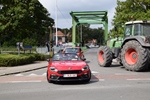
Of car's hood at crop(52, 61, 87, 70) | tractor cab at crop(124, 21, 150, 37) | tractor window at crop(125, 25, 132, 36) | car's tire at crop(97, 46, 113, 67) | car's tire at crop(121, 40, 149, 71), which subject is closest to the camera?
car's hood at crop(52, 61, 87, 70)

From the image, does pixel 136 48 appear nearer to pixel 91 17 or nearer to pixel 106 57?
pixel 106 57

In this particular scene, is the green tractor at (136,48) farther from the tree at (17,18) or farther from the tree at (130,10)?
the tree at (130,10)

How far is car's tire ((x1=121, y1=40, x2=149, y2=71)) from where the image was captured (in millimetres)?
14086

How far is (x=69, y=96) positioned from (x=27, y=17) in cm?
1876

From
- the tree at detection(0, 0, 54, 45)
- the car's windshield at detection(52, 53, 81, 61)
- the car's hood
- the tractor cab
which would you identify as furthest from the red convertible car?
the tree at detection(0, 0, 54, 45)

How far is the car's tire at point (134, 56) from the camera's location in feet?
46.2

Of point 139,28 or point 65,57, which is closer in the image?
point 65,57

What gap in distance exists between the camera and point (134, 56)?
15117mm

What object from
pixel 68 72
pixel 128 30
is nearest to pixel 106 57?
pixel 128 30

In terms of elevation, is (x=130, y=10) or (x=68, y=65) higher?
(x=130, y=10)

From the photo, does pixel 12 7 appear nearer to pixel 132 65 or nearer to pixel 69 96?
pixel 132 65

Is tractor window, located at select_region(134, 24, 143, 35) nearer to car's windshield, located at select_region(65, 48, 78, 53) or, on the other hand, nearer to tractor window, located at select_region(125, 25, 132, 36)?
tractor window, located at select_region(125, 25, 132, 36)

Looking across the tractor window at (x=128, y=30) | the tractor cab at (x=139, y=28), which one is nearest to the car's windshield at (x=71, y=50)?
the tractor window at (x=128, y=30)

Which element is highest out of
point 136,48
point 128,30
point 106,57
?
point 128,30
